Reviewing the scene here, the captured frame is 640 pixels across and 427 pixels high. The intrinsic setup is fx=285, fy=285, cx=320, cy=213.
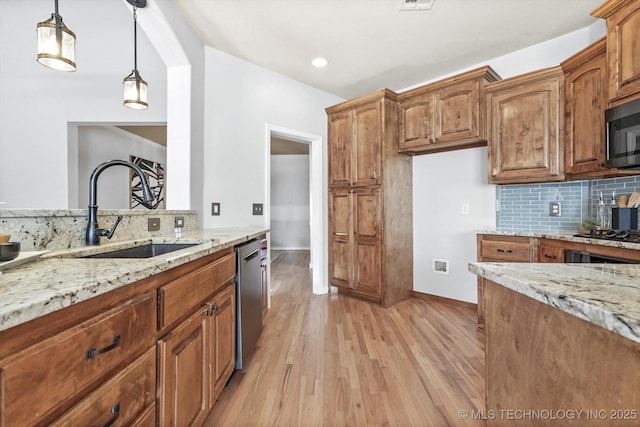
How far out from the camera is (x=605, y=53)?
1923mm

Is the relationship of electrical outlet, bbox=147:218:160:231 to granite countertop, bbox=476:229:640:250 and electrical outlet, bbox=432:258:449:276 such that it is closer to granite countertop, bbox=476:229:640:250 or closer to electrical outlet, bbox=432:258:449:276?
granite countertop, bbox=476:229:640:250

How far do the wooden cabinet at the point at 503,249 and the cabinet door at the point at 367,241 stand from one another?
3.12 feet

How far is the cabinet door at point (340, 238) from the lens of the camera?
131 inches

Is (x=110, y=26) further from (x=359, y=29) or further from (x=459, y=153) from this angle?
(x=459, y=153)

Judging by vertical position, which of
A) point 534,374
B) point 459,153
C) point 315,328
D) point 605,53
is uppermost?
point 605,53

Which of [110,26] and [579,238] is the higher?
[110,26]

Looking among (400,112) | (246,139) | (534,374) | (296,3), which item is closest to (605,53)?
(400,112)

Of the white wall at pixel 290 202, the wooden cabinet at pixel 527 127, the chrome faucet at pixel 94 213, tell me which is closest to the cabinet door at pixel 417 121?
the wooden cabinet at pixel 527 127

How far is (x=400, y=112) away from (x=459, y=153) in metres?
0.77

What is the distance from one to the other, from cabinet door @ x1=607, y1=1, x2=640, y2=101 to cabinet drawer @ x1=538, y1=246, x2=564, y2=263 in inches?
41.2

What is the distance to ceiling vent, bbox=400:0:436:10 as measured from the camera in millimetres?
2098

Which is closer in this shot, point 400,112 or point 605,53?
point 605,53

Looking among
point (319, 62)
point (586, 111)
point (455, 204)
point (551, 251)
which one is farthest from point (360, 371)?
point (319, 62)

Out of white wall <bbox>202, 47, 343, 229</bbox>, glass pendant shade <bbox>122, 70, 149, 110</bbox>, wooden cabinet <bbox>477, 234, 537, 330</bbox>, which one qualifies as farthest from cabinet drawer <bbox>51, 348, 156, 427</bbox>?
wooden cabinet <bbox>477, 234, 537, 330</bbox>
